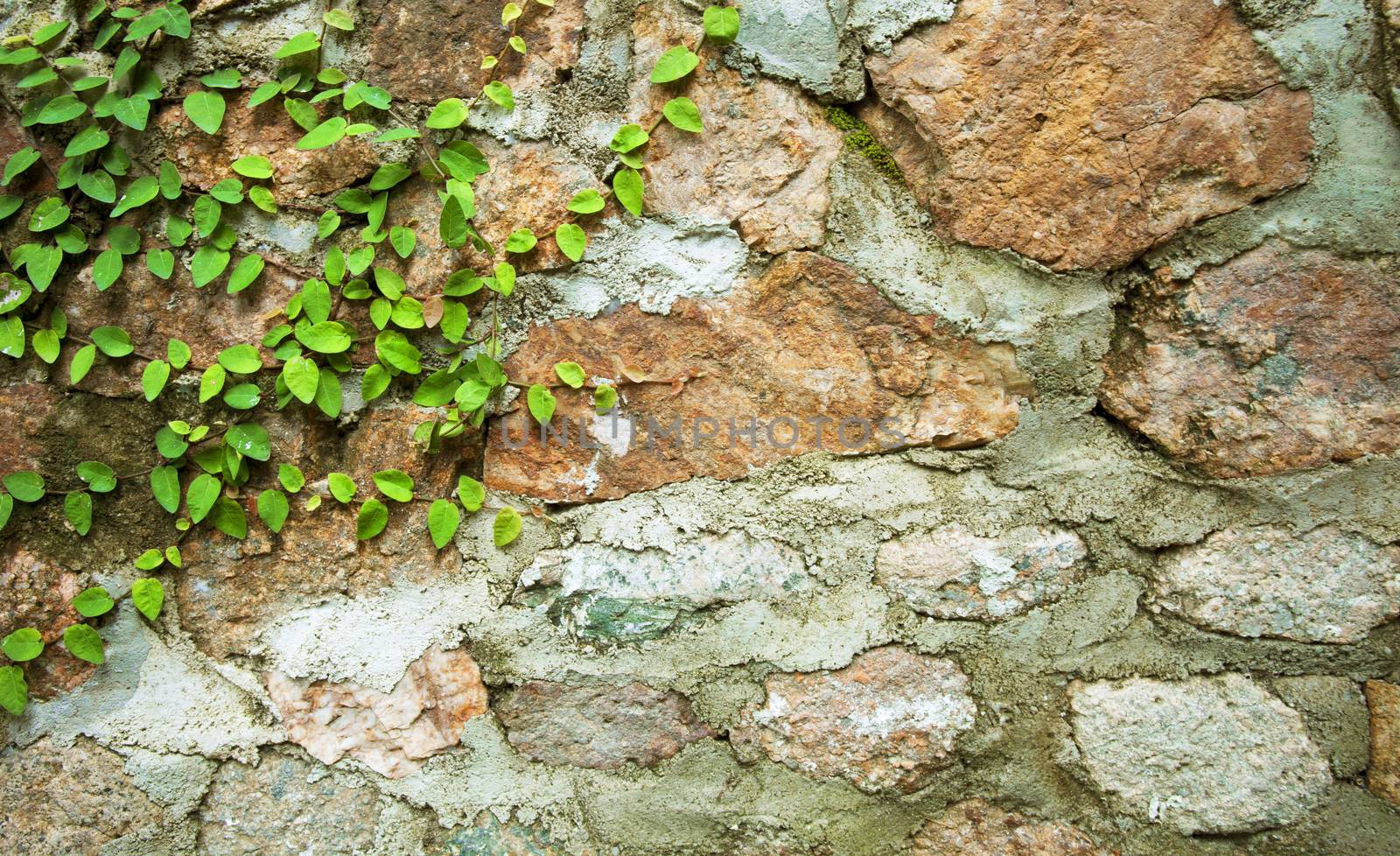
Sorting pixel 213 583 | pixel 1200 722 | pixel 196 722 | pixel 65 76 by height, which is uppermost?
pixel 65 76

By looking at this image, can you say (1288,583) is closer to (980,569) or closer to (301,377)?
(980,569)

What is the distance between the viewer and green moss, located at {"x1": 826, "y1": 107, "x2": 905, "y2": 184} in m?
0.91

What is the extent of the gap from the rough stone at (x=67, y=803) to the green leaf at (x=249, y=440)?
369 millimetres

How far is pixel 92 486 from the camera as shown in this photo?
3.01ft

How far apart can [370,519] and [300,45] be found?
20.0 inches

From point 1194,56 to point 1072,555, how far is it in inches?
20.0

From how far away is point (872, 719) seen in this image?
2.97 feet

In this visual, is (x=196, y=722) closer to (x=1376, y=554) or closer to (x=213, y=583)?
(x=213, y=583)

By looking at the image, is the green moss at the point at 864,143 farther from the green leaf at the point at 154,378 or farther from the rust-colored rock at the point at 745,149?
the green leaf at the point at 154,378

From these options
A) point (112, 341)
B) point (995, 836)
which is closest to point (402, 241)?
point (112, 341)

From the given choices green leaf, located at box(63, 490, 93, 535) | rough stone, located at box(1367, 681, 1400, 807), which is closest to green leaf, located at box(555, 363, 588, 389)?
green leaf, located at box(63, 490, 93, 535)

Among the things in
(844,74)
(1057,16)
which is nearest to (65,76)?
(844,74)

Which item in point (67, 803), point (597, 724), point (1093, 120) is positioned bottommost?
point (67, 803)

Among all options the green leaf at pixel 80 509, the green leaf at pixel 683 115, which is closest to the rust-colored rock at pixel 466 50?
the green leaf at pixel 683 115
